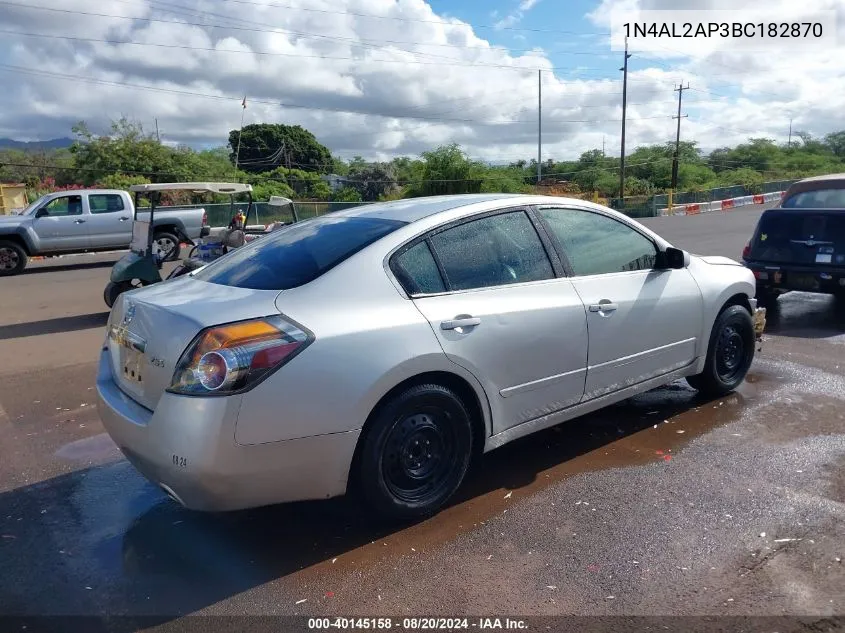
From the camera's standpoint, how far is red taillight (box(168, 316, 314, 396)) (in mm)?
2961

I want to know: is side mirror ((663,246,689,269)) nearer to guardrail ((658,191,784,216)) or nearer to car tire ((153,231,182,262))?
car tire ((153,231,182,262))

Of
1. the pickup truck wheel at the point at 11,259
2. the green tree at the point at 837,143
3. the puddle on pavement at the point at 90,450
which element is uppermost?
the green tree at the point at 837,143

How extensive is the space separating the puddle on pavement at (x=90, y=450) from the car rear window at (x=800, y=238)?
7.50m

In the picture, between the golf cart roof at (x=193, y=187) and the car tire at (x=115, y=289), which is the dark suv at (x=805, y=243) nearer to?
the golf cart roof at (x=193, y=187)

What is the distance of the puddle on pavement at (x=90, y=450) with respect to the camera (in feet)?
14.9

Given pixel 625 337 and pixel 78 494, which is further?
pixel 625 337

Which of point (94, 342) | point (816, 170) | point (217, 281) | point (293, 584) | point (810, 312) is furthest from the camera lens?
point (816, 170)

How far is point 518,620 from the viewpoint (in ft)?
9.16

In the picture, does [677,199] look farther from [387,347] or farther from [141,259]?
[387,347]

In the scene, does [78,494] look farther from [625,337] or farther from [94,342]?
[94,342]

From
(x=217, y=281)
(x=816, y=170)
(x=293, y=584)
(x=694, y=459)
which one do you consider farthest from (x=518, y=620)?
(x=816, y=170)

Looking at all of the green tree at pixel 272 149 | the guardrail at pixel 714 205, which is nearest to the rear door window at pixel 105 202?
the guardrail at pixel 714 205

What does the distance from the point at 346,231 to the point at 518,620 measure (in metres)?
2.17

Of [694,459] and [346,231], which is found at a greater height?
[346,231]
